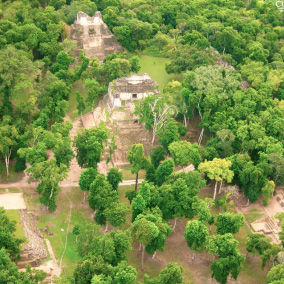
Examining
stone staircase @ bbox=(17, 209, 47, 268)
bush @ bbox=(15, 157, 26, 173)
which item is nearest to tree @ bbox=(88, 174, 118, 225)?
stone staircase @ bbox=(17, 209, 47, 268)

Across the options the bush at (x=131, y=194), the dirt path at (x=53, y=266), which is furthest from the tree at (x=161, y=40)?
the dirt path at (x=53, y=266)

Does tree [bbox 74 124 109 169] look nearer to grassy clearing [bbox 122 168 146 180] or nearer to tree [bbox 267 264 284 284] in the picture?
grassy clearing [bbox 122 168 146 180]

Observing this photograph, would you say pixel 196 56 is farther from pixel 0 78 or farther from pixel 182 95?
pixel 0 78

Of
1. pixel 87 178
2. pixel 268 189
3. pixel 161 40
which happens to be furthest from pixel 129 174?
pixel 161 40

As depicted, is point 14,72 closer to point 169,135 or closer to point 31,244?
point 169,135

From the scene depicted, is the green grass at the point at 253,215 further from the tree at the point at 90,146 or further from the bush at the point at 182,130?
the tree at the point at 90,146
